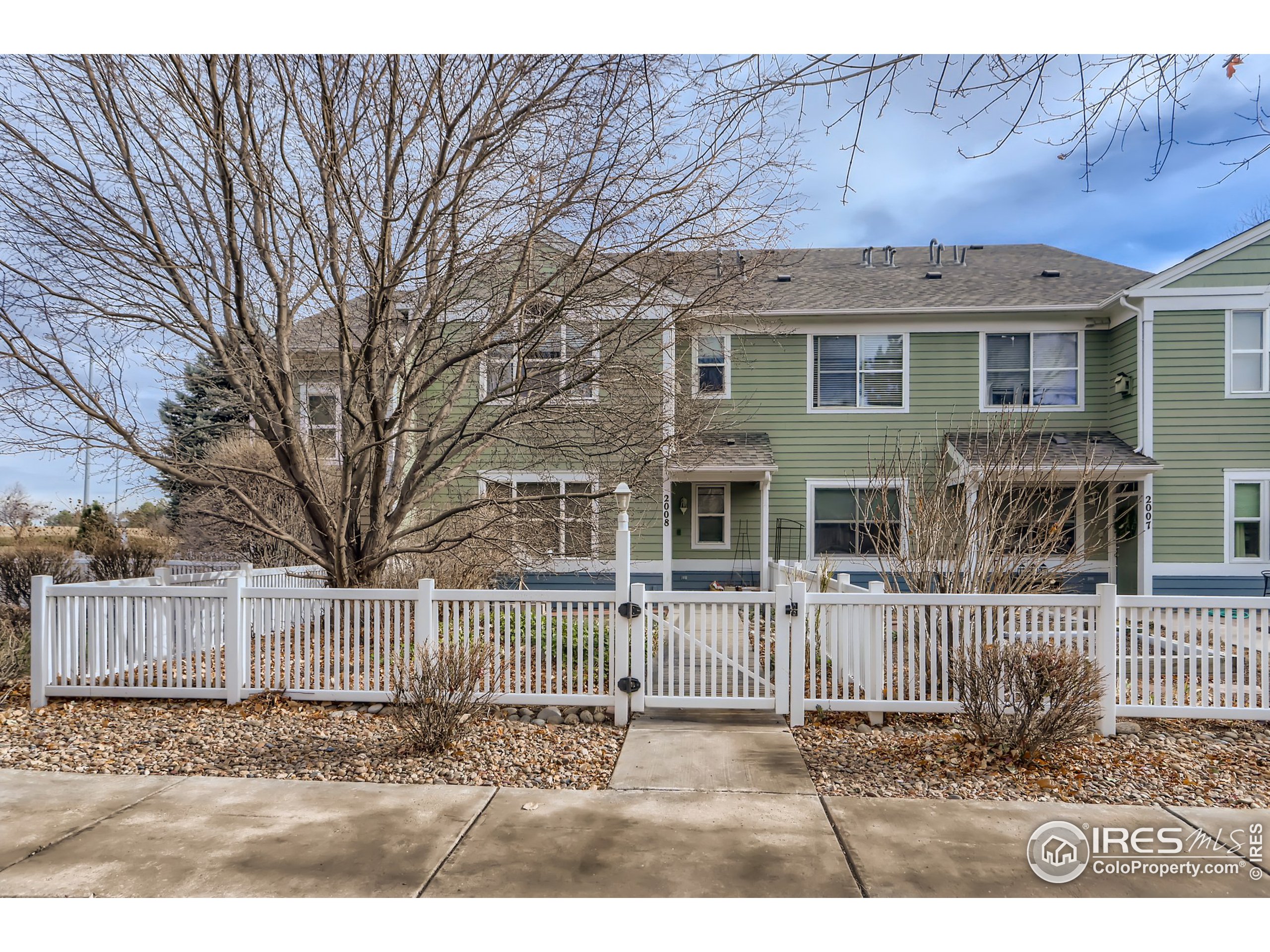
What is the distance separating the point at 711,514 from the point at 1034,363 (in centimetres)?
630

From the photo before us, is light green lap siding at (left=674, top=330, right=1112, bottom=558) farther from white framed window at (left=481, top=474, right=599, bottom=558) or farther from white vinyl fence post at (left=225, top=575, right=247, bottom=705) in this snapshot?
white vinyl fence post at (left=225, top=575, right=247, bottom=705)

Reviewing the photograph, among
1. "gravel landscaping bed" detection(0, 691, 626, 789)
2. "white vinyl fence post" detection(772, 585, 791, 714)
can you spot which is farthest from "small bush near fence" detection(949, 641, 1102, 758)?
"gravel landscaping bed" detection(0, 691, 626, 789)

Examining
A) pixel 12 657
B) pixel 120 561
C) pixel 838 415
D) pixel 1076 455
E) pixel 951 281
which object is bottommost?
pixel 12 657

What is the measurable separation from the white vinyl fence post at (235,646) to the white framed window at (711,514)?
8320mm

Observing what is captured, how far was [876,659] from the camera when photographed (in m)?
5.64

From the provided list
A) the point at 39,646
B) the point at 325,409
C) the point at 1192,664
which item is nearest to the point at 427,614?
the point at 39,646

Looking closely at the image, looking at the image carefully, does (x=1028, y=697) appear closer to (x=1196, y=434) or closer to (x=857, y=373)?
(x=857, y=373)

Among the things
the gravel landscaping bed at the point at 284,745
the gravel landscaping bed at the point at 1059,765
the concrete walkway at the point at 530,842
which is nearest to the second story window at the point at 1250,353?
the gravel landscaping bed at the point at 1059,765

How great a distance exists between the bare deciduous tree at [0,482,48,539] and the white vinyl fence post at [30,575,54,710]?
36.6ft

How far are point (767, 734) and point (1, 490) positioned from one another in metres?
16.9

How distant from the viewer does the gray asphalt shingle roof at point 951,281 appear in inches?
495

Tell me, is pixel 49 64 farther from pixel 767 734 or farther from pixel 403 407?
pixel 767 734

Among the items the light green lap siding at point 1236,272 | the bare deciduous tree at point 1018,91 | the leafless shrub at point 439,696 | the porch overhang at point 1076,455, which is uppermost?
the light green lap siding at point 1236,272

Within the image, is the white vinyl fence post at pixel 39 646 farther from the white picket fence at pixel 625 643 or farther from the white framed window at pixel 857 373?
the white framed window at pixel 857 373
